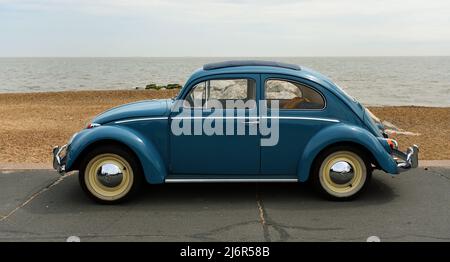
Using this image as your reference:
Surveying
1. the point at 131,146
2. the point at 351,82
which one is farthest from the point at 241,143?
the point at 351,82

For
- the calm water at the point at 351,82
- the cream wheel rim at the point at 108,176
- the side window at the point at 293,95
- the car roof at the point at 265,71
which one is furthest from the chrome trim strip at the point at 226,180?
the calm water at the point at 351,82

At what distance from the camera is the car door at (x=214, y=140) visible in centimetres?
556

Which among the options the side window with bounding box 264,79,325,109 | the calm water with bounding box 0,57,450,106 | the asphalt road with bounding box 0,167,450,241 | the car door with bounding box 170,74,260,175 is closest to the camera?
the asphalt road with bounding box 0,167,450,241

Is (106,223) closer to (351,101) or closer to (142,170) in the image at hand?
(142,170)

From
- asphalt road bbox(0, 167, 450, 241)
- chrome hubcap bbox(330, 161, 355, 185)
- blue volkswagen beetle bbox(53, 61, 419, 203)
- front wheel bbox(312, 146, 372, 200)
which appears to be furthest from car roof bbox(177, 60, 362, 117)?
A: asphalt road bbox(0, 167, 450, 241)

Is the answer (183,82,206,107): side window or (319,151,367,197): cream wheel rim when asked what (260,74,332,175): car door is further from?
(183,82,206,107): side window

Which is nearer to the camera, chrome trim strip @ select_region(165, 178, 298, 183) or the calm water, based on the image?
chrome trim strip @ select_region(165, 178, 298, 183)

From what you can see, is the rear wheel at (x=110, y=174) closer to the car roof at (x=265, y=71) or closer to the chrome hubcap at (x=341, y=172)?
the car roof at (x=265, y=71)

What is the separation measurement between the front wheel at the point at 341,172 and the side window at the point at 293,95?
60cm

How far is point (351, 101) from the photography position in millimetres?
5801

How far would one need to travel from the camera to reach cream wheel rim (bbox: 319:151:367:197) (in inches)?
219

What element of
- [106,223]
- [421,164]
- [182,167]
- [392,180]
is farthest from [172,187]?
[421,164]

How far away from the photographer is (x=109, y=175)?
5535 millimetres

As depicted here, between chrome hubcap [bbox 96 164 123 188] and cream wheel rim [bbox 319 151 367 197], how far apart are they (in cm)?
238
